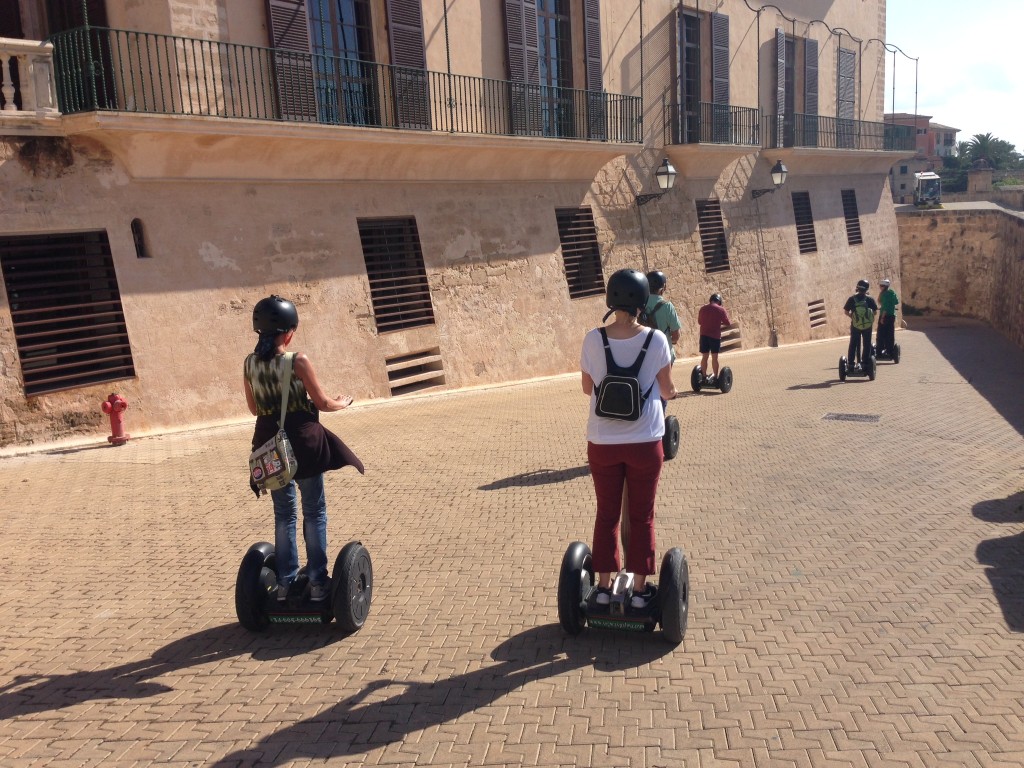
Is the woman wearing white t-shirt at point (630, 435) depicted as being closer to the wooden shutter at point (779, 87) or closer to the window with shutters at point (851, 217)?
the wooden shutter at point (779, 87)

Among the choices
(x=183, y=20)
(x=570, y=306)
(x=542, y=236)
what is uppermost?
Result: (x=183, y=20)

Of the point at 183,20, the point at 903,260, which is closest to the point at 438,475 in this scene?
the point at 183,20

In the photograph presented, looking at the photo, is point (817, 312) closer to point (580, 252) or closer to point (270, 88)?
point (580, 252)

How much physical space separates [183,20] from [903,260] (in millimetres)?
27071

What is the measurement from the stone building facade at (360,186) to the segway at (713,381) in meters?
3.57

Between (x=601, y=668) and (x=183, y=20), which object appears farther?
(x=183, y=20)

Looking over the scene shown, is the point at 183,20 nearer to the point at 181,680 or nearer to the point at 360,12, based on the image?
the point at 360,12

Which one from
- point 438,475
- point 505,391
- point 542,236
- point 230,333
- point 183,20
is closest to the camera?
point 438,475

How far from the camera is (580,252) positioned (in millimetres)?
17516

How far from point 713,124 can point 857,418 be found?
10.8m

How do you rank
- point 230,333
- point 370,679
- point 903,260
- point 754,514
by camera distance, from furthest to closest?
1. point 903,260
2. point 230,333
3. point 754,514
4. point 370,679

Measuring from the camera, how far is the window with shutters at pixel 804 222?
24.1 metres

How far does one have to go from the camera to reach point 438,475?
8516mm

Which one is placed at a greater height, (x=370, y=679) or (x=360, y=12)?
(x=360, y=12)
